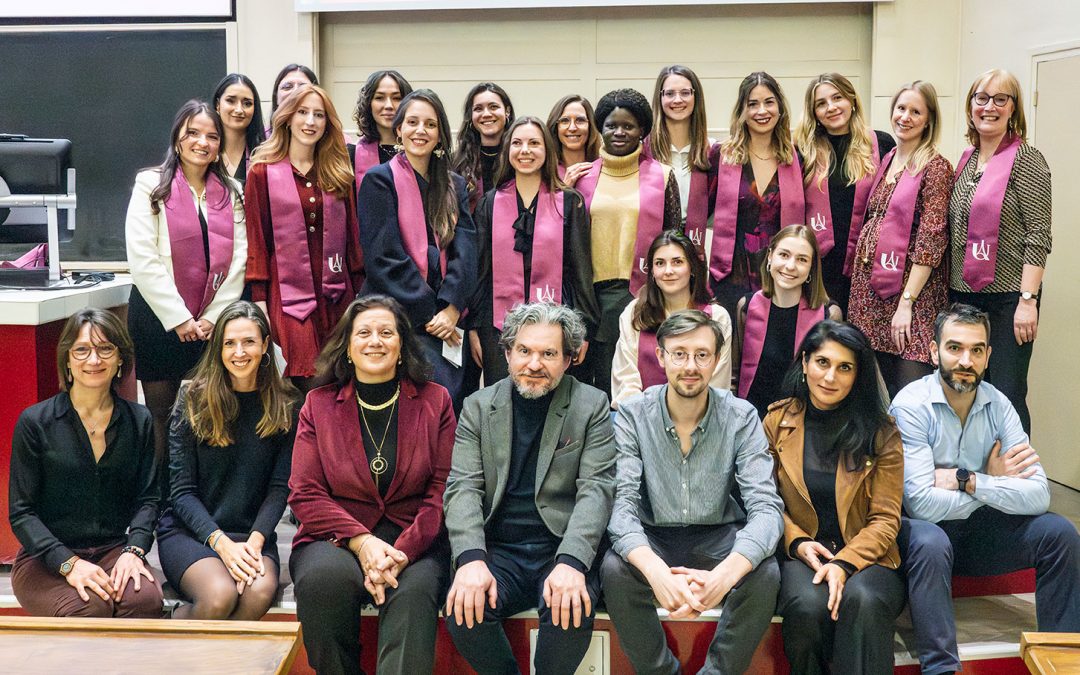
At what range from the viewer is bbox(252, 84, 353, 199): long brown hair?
3.13m

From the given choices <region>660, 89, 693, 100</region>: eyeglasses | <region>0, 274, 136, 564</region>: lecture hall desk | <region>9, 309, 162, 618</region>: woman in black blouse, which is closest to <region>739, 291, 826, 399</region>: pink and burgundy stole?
<region>660, 89, 693, 100</region>: eyeglasses

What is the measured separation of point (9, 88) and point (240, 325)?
3.33m

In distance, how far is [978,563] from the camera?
2668mm

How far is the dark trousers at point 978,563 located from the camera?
94.8 inches

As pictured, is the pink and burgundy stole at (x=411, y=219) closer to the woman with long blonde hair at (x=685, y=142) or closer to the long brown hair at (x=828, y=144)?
the woman with long blonde hair at (x=685, y=142)

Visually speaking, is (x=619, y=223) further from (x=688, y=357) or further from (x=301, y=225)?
(x=301, y=225)

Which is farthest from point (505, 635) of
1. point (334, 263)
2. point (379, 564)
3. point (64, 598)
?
point (334, 263)

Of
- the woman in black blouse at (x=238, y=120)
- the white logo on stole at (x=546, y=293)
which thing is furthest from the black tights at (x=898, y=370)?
the woman in black blouse at (x=238, y=120)

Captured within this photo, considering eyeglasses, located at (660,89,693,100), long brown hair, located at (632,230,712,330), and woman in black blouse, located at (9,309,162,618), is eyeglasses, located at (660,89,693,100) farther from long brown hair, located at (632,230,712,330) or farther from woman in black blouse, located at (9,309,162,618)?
woman in black blouse, located at (9,309,162,618)

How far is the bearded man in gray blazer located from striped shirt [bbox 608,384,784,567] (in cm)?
6

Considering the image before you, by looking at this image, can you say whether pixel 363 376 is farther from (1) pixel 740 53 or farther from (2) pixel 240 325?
(1) pixel 740 53

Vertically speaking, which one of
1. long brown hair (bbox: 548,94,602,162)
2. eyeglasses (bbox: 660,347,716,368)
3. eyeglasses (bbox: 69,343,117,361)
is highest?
long brown hair (bbox: 548,94,602,162)

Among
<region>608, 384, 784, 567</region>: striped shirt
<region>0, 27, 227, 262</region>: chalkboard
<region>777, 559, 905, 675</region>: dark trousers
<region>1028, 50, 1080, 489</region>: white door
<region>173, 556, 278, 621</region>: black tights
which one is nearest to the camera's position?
<region>777, 559, 905, 675</region>: dark trousers

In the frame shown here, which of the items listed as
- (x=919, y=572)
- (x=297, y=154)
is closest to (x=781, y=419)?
(x=919, y=572)
